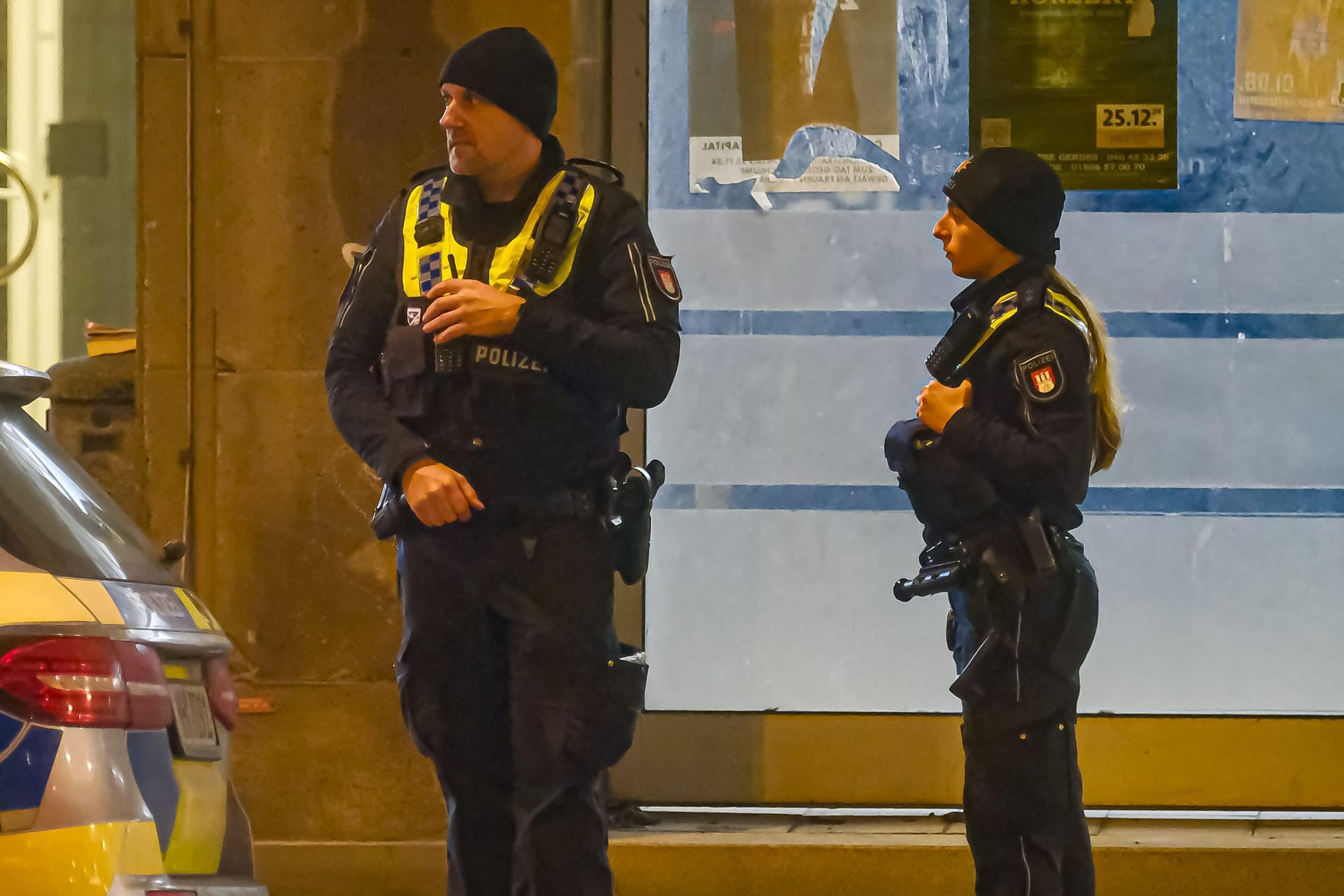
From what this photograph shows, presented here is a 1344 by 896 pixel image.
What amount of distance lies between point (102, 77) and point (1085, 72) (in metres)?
3.59

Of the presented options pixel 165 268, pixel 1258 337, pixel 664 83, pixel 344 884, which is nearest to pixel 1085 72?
pixel 1258 337

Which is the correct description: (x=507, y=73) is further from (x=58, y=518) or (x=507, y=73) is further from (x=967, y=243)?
(x=58, y=518)

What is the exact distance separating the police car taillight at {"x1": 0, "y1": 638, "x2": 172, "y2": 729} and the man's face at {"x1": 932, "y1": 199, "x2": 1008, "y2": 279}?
2085 millimetres

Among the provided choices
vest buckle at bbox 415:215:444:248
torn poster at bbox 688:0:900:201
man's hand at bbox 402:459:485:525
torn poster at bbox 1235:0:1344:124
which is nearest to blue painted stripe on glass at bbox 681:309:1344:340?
torn poster at bbox 688:0:900:201

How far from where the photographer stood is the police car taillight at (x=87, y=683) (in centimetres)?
256

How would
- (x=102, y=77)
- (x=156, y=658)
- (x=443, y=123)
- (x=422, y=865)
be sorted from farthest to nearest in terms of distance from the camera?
1. (x=102, y=77)
2. (x=422, y=865)
3. (x=443, y=123)
4. (x=156, y=658)

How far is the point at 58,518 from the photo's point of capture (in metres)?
2.85

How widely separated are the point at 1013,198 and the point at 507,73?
1.21 m

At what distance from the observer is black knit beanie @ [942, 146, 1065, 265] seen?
382 cm

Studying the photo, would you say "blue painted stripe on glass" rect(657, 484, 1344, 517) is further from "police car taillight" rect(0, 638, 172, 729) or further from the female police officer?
"police car taillight" rect(0, 638, 172, 729)

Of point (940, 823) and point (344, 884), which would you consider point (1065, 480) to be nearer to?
point (940, 823)

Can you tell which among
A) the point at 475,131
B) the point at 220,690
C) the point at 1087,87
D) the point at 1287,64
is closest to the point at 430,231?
the point at 475,131

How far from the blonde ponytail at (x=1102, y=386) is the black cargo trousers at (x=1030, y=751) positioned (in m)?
0.34

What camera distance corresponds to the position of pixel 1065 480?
3.64 metres
